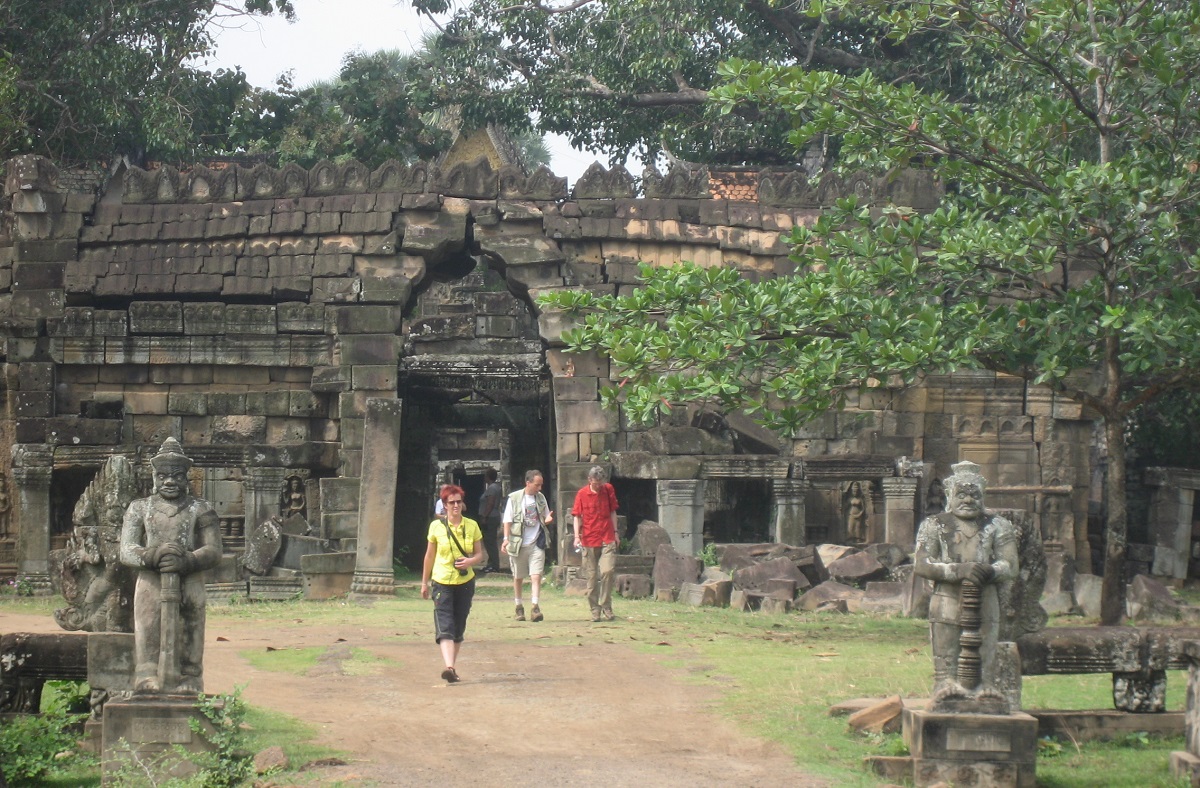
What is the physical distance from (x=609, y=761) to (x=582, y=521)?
595cm

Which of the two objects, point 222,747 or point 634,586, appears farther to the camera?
point 634,586

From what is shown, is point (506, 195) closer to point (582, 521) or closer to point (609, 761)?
point (582, 521)

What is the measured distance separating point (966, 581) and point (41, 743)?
Result: 477 cm

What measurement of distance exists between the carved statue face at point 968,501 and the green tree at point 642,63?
1933 cm

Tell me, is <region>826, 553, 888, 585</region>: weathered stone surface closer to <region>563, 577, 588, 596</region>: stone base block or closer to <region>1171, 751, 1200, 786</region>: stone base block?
<region>563, 577, 588, 596</region>: stone base block

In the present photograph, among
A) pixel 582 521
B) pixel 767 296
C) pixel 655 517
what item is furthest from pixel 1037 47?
pixel 655 517

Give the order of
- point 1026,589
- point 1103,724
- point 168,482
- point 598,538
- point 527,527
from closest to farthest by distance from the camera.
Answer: point 168,482
point 1026,589
point 1103,724
point 598,538
point 527,527

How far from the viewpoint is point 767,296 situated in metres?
12.1

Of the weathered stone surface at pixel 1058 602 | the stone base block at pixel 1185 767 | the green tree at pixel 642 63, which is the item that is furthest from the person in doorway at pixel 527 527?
the green tree at pixel 642 63

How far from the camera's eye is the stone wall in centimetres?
1781

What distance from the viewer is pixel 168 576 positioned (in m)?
7.68

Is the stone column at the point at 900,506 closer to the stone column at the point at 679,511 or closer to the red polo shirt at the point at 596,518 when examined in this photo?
the stone column at the point at 679,511

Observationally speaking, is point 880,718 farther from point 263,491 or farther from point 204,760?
point 263,491

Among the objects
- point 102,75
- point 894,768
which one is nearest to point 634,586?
point 894,768
